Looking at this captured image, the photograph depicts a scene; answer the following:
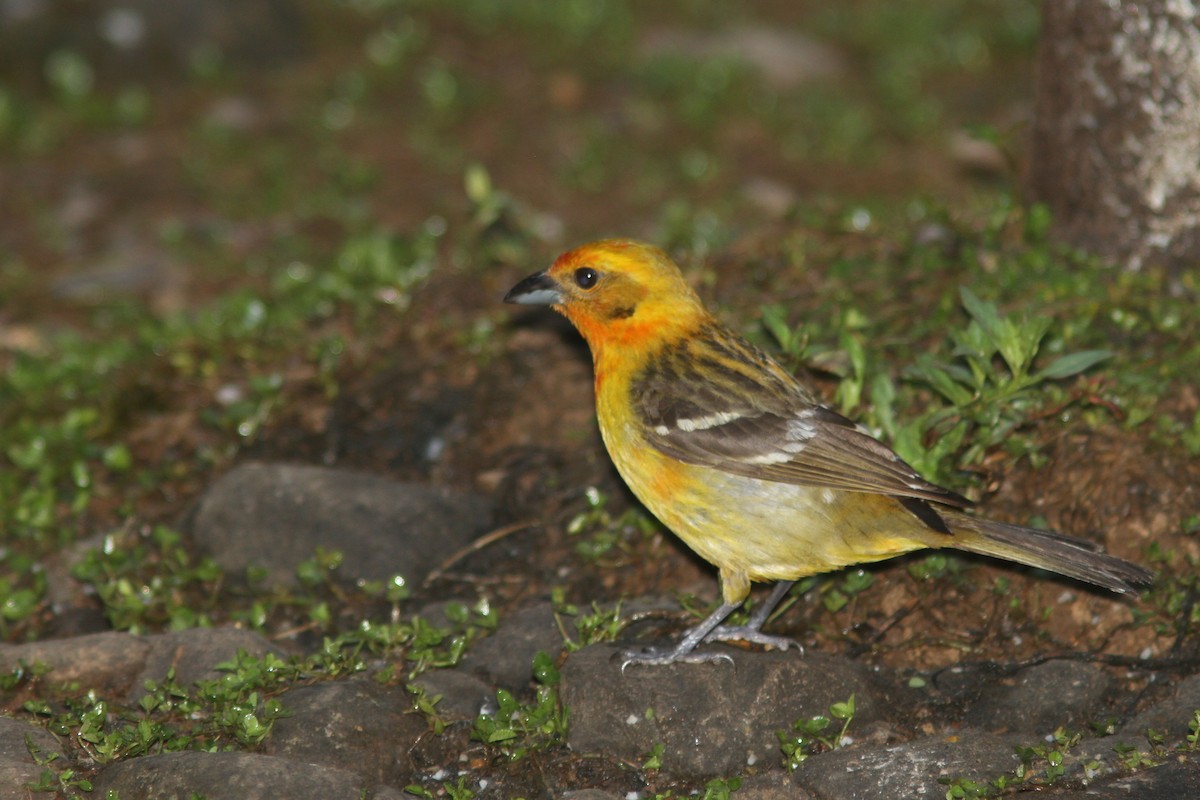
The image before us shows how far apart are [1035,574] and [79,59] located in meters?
10.1

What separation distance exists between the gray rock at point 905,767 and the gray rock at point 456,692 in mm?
1256

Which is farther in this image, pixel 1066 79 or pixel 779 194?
pixel 779 194

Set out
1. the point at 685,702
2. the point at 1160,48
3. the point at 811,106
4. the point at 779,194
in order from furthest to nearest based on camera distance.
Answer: the point at 811,106
the point at 779,194
the point at 1160,48
the point at 685,702

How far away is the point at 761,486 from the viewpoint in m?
5.18

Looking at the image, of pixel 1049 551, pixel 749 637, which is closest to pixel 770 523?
pixel 749 637

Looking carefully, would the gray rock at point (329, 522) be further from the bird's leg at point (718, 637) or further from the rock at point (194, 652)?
the bird's leg at point (718, 637)

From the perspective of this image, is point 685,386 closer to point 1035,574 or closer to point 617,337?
point 617,337

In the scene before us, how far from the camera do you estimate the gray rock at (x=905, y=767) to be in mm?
4379

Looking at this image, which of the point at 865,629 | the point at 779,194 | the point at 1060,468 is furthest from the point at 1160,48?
the point at 779,194

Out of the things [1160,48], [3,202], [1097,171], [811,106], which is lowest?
[3,202]

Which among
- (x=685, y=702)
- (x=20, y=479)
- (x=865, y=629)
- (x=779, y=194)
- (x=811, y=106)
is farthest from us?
(x=811, y=106)

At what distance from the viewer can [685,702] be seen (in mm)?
4805

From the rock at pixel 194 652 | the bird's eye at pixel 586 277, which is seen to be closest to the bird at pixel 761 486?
the bird's eye at pixel 586 277

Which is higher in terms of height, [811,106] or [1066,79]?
[1066,79]
